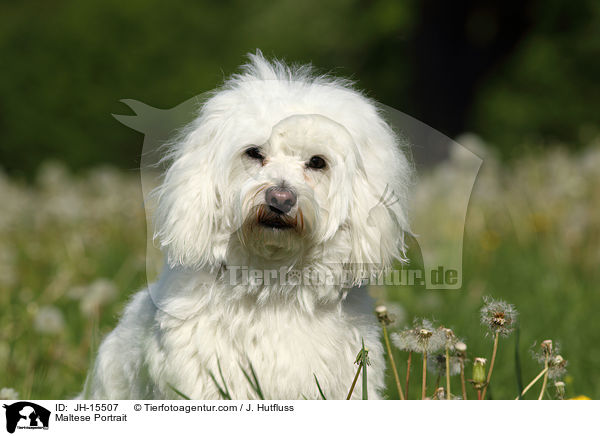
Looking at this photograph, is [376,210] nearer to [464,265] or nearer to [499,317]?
[499,317]

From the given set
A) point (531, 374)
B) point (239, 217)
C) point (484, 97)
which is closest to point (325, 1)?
point (484, 97)

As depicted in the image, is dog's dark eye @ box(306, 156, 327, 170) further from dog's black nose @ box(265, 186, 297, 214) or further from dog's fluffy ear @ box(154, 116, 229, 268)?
dog's fluffy ear @ box(154, 116, 229, 268)

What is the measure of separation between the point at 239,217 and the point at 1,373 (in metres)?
2.05

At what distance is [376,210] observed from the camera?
100 inches

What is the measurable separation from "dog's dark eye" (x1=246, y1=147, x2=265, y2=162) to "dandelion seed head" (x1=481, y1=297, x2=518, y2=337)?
870 millimetres

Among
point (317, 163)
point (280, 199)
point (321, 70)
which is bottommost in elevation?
point (280, 199)

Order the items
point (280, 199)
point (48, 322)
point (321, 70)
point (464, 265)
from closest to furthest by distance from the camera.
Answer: point (280, 199) < point (321, 70) < point (48, 322) < point (464, 265)

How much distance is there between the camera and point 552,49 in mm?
13523

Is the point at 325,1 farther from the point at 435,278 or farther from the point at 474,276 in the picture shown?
the point at 435,278

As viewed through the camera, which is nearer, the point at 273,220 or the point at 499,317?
the point at 499,317
